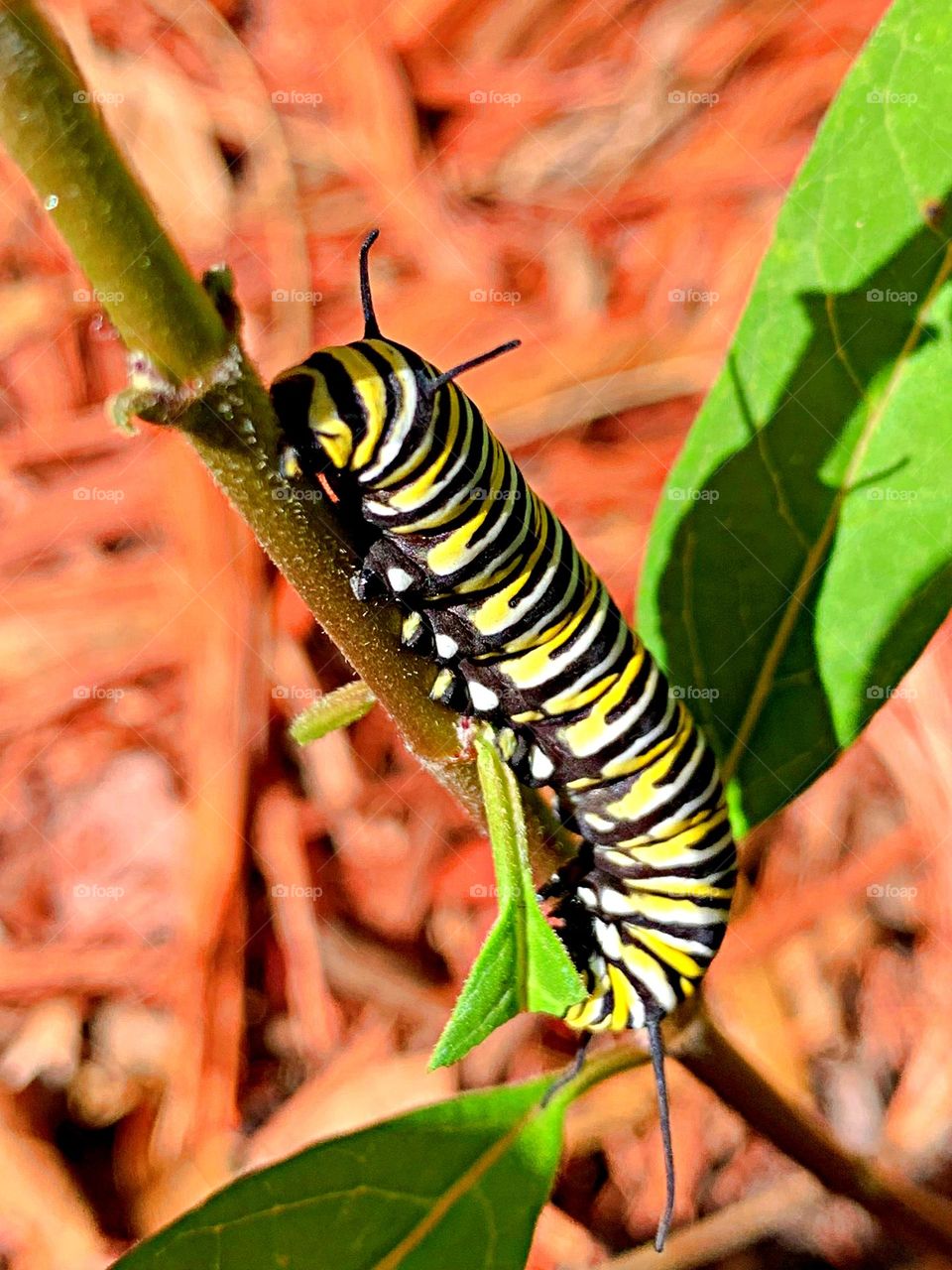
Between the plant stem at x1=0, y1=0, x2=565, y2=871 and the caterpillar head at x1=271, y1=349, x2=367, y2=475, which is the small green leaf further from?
the caterpillar head at x1=271, y1=349, x2=367, y2=475

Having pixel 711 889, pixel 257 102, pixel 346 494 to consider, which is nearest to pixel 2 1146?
pixel 711 889

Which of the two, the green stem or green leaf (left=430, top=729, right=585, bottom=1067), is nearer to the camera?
the green stem

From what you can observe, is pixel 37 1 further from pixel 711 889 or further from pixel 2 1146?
pixel 2 1146

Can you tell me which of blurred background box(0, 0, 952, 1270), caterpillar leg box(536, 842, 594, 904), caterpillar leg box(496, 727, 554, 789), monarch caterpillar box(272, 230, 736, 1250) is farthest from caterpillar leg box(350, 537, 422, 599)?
blurred background box(0, 0, 952, 1270)

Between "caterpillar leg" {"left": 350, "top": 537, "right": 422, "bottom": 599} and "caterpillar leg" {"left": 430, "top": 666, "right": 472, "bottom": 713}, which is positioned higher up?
"caterpillar leg" {"left": 350, "top": 537, "right": 422, "bottom": 599}

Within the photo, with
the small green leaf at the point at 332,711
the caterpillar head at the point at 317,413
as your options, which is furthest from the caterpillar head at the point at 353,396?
the small green leaf at the point at 332,711

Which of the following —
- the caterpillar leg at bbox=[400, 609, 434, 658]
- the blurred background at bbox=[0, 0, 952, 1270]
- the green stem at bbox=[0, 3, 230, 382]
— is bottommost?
the blurred background at bbox=[0, 0, 952, 1270]
